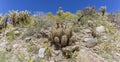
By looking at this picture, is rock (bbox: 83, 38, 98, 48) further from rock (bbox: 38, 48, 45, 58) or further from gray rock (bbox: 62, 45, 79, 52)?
rock (bbox: 38, 48, 45, 58)

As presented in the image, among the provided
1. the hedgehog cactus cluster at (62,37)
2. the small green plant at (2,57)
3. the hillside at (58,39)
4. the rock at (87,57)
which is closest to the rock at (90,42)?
the hillside at (58,39)

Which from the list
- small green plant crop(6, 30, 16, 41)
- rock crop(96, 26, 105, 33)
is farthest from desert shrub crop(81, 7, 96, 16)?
small green plant crop(6, 30, 16, 41)

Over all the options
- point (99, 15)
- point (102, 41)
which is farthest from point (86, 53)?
point (99, 15)

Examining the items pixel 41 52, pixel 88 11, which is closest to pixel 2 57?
pixel 41 52

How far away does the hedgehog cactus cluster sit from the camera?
27.5 ft

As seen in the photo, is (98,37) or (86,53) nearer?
(86,53)

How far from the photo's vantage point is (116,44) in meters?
9.19

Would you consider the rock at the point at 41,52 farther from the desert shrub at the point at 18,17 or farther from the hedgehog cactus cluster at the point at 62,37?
the desert shrub at the point at 18,17

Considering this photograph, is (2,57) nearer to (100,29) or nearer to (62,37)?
(62,37)

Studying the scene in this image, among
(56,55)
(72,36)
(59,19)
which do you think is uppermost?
(59,19)

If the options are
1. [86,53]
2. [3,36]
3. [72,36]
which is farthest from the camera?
[3,36]

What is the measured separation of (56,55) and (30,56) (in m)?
0.88

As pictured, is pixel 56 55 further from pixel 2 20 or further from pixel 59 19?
pixel 2 20

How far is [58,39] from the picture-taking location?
845 cm
